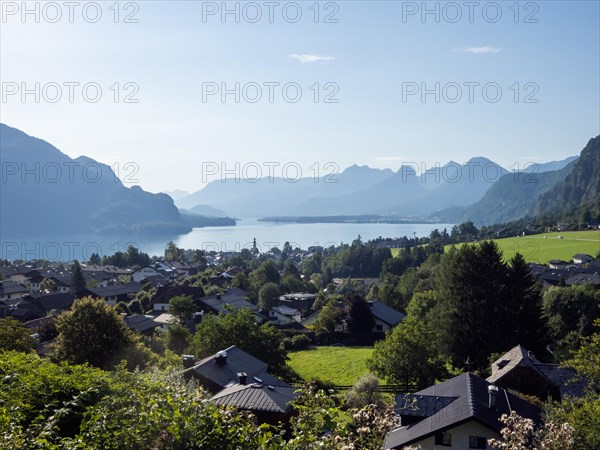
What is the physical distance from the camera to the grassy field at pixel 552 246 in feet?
293

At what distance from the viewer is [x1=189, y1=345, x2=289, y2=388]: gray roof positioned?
80.2ft

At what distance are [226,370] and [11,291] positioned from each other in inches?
2239

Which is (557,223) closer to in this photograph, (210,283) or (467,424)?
(210,283)

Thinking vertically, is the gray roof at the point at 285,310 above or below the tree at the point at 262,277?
below

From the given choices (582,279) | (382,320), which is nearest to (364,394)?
(382,320)

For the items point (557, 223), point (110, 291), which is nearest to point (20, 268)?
point (110, 291)

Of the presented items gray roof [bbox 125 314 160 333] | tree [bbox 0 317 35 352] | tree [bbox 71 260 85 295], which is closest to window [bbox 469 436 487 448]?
tree [bbox 0 317 35 352]

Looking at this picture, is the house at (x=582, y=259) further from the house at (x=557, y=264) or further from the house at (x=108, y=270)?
the house at (x=108, y=270)

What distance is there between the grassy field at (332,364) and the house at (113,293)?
32.6 m

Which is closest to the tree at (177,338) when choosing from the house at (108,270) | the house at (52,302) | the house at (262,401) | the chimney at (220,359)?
the chimney at (220,359)

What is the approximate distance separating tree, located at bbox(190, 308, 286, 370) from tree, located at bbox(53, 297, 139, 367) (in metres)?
4.91

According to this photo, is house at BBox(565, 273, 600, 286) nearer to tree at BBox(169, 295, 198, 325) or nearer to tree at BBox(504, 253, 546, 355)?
tree at BBox(504, 253, 546, 355)

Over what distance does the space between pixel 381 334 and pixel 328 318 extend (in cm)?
552

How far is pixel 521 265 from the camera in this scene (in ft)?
122
